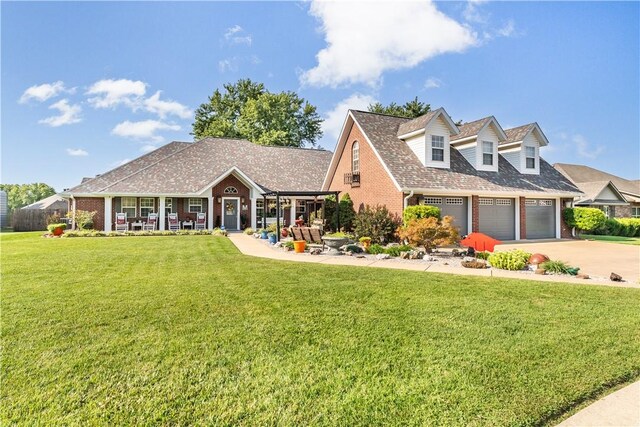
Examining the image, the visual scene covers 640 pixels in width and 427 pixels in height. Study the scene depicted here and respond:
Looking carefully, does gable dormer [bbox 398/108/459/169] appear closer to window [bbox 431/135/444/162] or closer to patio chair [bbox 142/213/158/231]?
window [bbox 431/135/444/162]

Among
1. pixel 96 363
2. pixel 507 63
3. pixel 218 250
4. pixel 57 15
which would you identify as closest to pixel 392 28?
pixel 507 63

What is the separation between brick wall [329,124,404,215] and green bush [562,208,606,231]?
36.8ft

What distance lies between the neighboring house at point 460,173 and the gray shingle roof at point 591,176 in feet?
59.2

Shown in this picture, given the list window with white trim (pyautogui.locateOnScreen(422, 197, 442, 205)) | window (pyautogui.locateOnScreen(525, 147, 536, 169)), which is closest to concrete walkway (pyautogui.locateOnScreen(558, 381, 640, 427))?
window with white trim (pyautogui.locateOnScreen(422, 197, 442, 205))

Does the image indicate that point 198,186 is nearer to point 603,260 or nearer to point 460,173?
point 460,173

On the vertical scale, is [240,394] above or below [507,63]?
below

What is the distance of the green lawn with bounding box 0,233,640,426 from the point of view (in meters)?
2.73

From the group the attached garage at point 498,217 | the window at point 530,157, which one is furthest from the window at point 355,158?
the window at point 530,157

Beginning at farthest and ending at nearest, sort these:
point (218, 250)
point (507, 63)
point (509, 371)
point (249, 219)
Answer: point (249, 219) < point (507, 63) < point (218, 250) < point (509, 371)

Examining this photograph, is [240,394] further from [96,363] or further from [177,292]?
[177,292]

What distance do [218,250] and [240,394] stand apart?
9838mm

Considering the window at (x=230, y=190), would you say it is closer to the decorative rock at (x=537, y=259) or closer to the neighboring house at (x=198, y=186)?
the neighboring house at (x=198, y=186)

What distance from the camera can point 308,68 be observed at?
24906 millimetres

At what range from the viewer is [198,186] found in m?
22.8
